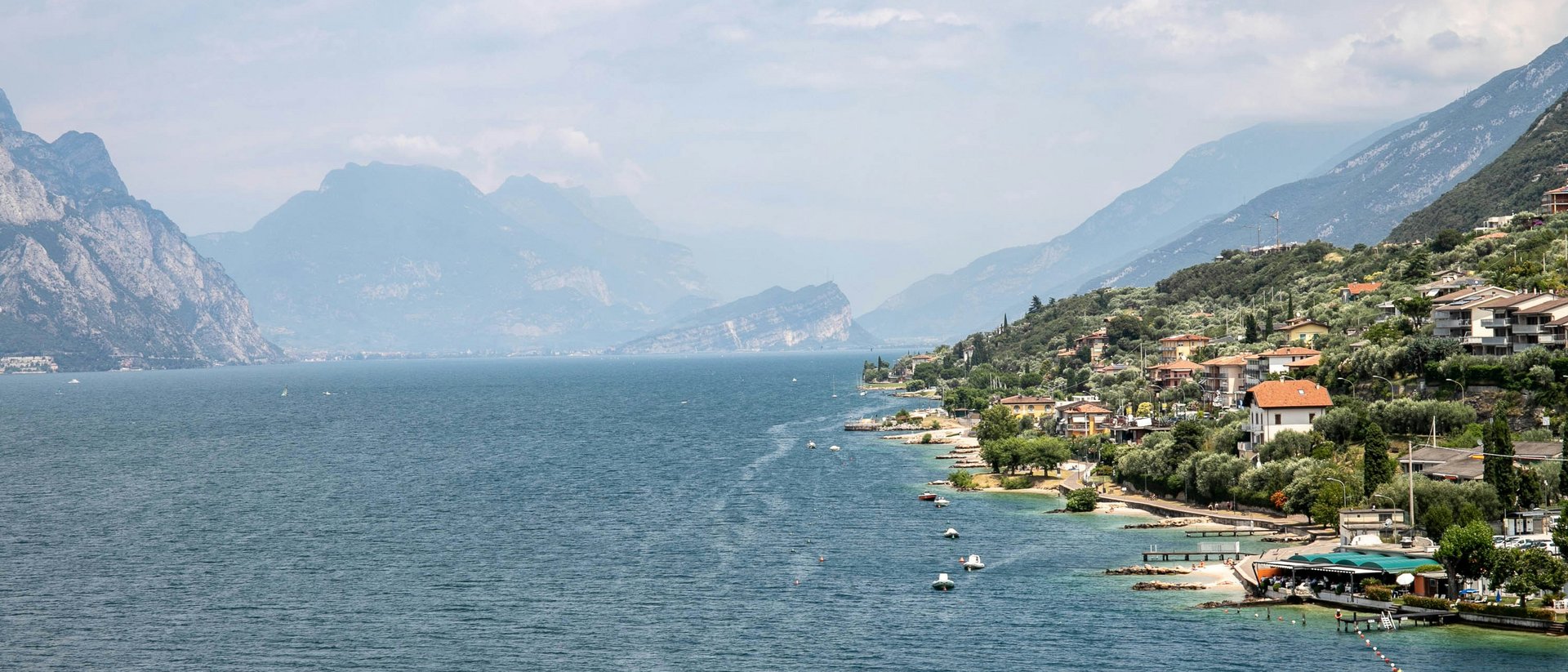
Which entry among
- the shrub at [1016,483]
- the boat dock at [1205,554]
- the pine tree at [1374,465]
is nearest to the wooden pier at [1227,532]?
the boat dock at [1205,554]

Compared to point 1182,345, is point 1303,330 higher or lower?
higher

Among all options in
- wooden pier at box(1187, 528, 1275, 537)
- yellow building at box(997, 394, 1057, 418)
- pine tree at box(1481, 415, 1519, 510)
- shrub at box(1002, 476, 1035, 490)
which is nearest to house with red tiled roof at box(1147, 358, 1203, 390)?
yellow building at box(997, 394, 1057, 418)

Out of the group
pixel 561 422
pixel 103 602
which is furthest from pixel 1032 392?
pixel 103 602

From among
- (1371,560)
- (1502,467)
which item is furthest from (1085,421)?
(1371,560)

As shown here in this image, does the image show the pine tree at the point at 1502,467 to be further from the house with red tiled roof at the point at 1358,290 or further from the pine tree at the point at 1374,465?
the house with red tiled roof at the point at 1358,290

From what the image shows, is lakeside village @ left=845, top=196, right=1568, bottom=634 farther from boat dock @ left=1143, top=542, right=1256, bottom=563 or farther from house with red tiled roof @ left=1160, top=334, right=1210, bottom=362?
house with red tiled roof @ left=1160, top=334, right=1210, bottom=362

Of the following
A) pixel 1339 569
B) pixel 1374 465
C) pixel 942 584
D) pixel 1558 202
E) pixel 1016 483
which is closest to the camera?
pixel 1339 569

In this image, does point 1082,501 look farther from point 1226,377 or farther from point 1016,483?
point 1226,377
